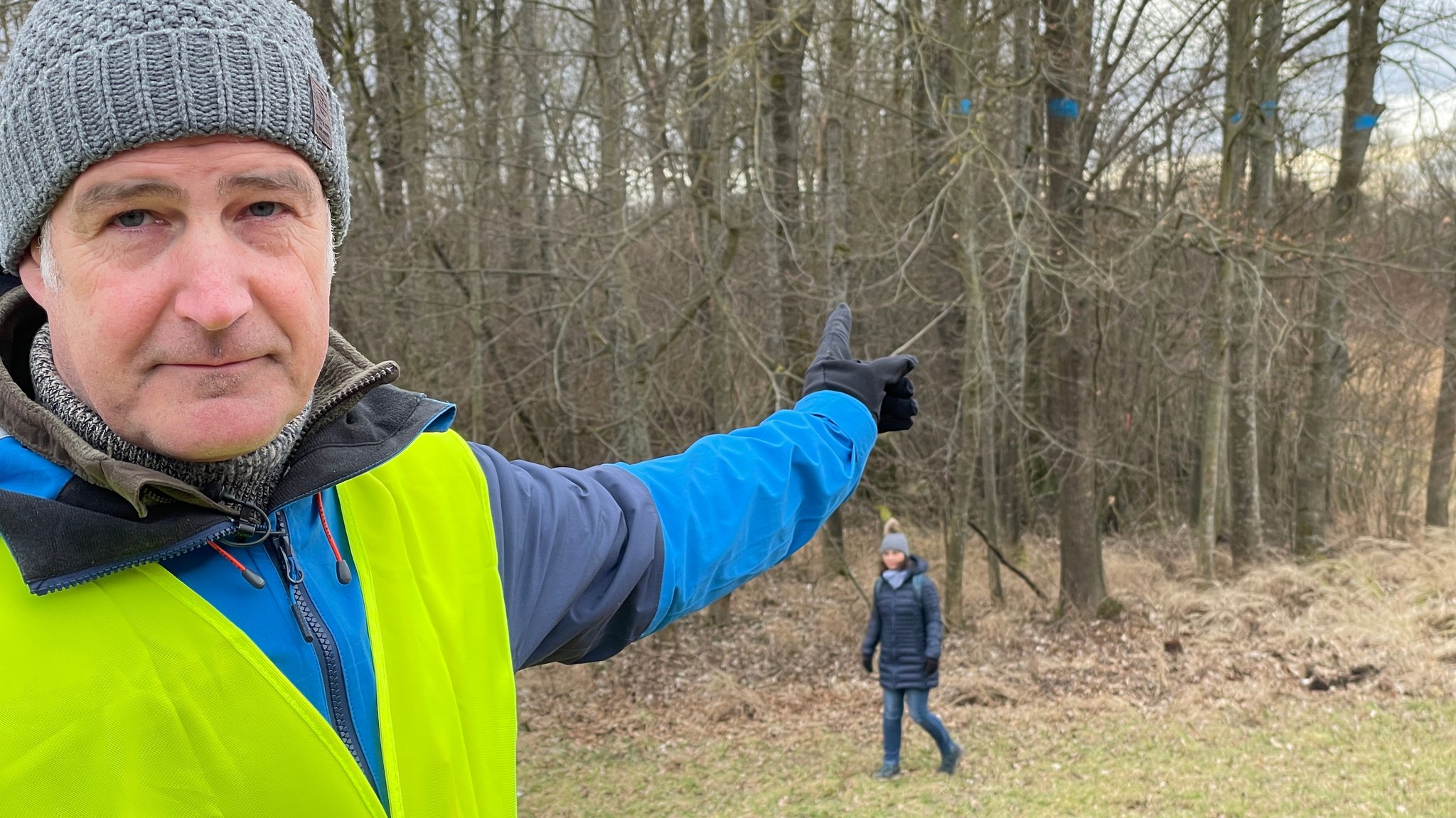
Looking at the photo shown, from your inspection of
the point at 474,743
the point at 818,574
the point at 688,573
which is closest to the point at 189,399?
the point at 474,743

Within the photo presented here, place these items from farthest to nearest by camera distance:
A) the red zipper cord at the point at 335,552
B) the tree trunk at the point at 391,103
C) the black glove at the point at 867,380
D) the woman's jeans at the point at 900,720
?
the tree trunk at the point at 391,103
the woman's jeans at the point at 900,720
the black glove at the point at 867,380
the red zipper cord at the point at 335,552

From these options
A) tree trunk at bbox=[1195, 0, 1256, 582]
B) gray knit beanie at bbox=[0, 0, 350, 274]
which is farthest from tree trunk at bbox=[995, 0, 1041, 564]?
gray knit beanie at bbox=[0, 0, 350, 274]

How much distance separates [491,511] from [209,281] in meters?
0.44

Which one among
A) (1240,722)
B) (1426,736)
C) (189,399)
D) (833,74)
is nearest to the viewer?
(189,399)

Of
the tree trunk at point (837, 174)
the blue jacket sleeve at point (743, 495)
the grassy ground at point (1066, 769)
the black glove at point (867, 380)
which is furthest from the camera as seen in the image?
the tree trunk at point (837, 174)

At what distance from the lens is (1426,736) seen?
8.03 meters

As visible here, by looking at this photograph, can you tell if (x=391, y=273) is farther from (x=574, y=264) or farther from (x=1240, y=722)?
(x=1240, y=722)

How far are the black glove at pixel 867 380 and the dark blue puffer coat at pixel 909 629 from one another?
5646 millimetres

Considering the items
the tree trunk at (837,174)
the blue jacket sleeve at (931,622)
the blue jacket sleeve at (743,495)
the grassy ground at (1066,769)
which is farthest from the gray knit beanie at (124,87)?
the tree trunk at (837,174)

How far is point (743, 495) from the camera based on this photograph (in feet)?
5.29

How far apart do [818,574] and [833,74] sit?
6.23m

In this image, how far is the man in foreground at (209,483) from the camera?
102 centimetres

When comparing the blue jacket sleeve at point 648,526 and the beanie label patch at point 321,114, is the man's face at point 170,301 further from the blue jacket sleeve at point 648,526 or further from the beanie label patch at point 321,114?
the blue jacket sleeve at point 648,526

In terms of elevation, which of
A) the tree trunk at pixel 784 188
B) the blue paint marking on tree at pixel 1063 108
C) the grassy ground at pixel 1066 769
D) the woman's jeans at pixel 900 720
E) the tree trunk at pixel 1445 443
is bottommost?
the grassy ground at pixel 1066 769
